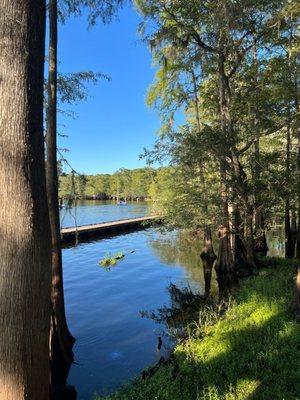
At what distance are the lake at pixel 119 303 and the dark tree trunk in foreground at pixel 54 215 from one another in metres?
0.43

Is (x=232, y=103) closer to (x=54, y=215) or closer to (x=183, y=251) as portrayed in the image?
(x=54, y=215)

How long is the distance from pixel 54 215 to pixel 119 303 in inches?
276

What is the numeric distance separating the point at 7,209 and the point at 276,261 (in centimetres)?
1339

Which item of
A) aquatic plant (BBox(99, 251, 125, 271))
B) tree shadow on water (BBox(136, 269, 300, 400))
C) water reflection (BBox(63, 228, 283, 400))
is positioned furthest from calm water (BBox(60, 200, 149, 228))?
tree shadow on water (BBox(136, 269, 300, 400))

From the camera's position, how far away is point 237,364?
5914 millimetres

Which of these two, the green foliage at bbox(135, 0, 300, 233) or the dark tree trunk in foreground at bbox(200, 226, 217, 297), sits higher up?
the green foliage at bbox(135, 0, 300, 233)

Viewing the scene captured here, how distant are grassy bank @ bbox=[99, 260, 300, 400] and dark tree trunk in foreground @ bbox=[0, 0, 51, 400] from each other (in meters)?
2.90

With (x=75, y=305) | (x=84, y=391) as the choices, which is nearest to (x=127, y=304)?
→ (x=75, y=305)

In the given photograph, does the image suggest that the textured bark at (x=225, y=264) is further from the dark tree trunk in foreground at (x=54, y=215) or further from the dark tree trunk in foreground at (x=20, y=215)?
the dark tree trunk in foreground at (x=20, y=215)

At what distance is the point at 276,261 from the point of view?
1478cm

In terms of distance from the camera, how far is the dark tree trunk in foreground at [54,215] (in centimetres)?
840

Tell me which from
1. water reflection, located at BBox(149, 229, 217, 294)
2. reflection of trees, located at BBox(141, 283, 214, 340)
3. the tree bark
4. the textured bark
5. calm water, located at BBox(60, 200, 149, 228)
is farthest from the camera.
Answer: calm water, located at BBox(60, 200, 149, 228)

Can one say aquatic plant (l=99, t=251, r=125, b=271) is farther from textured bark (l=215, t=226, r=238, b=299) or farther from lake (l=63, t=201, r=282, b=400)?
textured bark (l=215, t=226, r=238, b=299)

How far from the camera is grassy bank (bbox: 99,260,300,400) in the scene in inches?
200
